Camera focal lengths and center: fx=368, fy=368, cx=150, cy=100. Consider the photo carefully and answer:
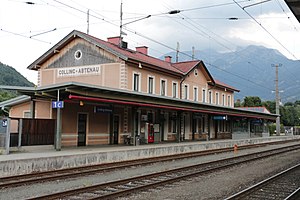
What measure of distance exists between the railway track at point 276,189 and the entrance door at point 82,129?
12.2 metres

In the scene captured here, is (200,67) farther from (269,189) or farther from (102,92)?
(269,189)

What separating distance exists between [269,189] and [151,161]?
25.2ft

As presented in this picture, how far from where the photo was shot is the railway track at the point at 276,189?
31.3 ft

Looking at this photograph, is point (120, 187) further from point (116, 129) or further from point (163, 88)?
point (163, 88)

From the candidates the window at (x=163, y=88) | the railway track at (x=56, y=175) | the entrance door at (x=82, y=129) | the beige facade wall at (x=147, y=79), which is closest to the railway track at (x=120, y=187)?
the railway track at (x=56, y=175)

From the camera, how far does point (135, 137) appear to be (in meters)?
23.2

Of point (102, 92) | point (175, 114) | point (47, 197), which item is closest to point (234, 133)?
point (175, 114)

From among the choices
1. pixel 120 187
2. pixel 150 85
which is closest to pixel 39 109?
pixel 150 85

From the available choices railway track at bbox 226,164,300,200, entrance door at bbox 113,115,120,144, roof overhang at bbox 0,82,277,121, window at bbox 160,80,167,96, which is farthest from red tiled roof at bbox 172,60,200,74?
railway track at bbox 226,164,300,200

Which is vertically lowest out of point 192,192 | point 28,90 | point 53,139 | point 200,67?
point 192,192

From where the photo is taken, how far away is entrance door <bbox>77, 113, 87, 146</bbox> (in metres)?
21.7

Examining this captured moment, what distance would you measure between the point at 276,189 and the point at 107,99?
35.1 ft

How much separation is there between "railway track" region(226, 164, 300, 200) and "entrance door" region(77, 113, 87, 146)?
12167 millimetres

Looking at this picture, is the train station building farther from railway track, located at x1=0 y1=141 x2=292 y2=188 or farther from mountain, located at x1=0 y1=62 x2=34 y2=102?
mountain, located at x1=0 y1=62 x2=34 y2=102
